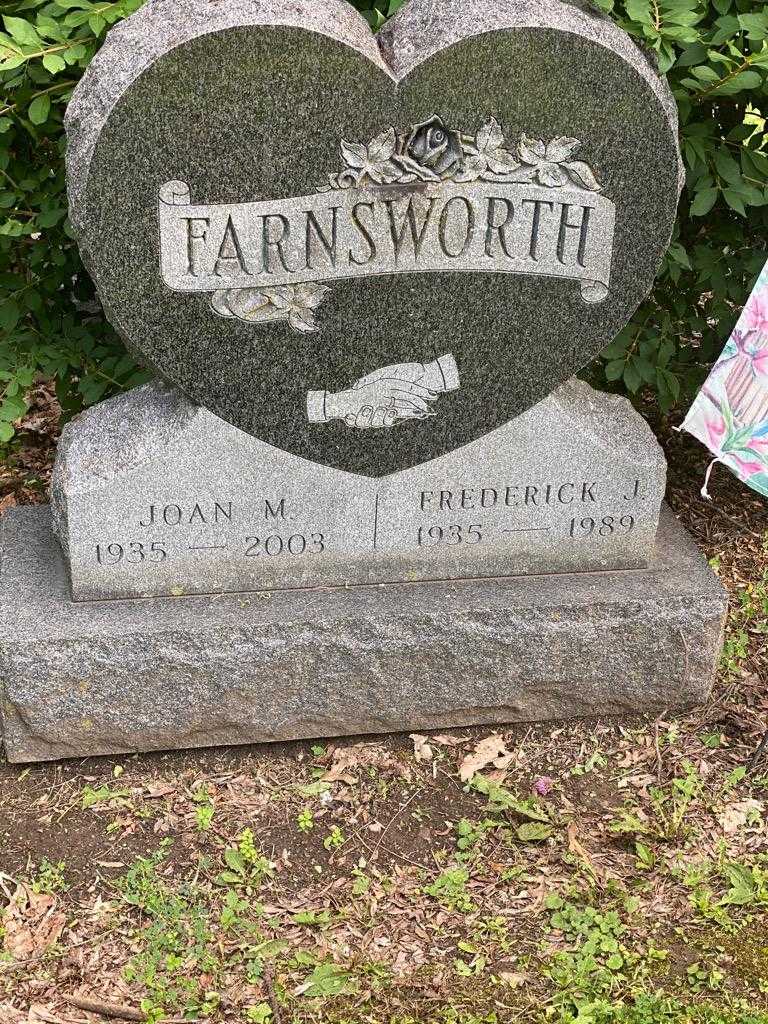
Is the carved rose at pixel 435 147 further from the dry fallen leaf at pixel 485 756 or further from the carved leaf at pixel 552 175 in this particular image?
the dry fallen leaf at pixel 485 756

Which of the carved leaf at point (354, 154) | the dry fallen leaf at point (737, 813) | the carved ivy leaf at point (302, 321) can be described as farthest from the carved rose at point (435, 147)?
the dry fallen leaf at point (737, 813)

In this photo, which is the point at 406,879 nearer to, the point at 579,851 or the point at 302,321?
the point at 579,851

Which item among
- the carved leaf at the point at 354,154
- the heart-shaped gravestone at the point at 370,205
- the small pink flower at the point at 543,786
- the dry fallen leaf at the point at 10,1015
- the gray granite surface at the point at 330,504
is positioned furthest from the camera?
the small pink flower at the point at 543,786

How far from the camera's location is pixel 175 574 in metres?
3.71

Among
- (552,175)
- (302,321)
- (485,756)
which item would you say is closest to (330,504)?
(302,321)

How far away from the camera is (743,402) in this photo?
3439 mm

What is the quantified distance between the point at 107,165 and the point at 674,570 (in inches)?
79.4

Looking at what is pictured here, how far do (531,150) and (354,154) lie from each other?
1.55 feet

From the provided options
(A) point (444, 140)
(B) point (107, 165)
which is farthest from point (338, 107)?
(B) point (107, 165)

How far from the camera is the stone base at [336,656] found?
3.59 m

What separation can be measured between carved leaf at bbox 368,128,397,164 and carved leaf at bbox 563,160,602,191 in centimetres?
47

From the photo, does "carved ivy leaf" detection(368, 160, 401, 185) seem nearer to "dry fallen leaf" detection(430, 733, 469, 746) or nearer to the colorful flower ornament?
the colorful flower ornament

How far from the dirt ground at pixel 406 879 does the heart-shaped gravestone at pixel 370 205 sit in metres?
0.98

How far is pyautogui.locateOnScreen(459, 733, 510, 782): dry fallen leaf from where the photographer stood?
148 inches
